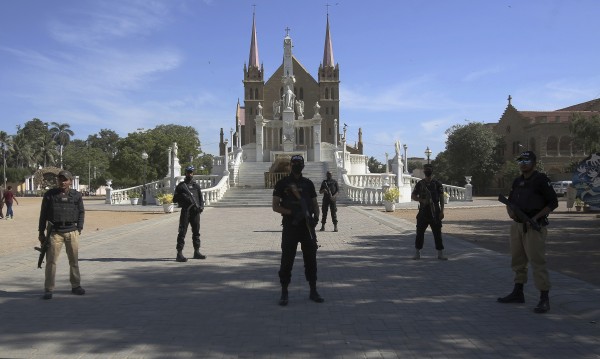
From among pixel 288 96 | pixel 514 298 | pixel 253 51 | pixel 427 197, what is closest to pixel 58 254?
pixel 514 298

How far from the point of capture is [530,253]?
20.3 ft

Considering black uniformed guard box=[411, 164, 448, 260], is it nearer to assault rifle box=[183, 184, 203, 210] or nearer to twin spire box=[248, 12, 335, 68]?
assault rifle box=[183, 184, 203, 210]

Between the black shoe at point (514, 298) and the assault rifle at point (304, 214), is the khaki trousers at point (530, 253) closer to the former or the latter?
the black shoe at point (514, 298)

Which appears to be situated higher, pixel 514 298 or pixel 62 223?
pixel 62 223

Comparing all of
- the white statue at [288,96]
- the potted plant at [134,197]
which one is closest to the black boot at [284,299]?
the potted plant at [134,197]

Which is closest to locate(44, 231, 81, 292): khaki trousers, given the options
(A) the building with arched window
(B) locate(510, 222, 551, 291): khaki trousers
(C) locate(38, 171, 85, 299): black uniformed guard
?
(C) locate(38, 171, 85, 299): black uniformed guard

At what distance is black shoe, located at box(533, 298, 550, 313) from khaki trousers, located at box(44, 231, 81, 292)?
5787 mm

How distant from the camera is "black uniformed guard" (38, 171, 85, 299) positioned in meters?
6.92

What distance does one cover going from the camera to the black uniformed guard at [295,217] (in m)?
6.46

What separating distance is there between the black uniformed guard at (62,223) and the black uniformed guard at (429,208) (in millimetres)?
5834

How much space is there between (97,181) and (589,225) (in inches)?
3307

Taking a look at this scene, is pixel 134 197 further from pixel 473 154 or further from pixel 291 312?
pixel 473 154

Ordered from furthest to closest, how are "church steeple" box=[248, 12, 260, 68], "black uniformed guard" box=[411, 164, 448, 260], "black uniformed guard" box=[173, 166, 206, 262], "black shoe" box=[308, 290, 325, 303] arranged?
"church steeple" box=[248, 12, 260, 68], "black uniformed guard" box=[173, 166, 206, 262], "black uniformed guard" box=[411, 164, 448, 260], "black shoe" box=[308, 290, 325, 303]

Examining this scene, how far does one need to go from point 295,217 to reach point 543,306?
3006 mm
